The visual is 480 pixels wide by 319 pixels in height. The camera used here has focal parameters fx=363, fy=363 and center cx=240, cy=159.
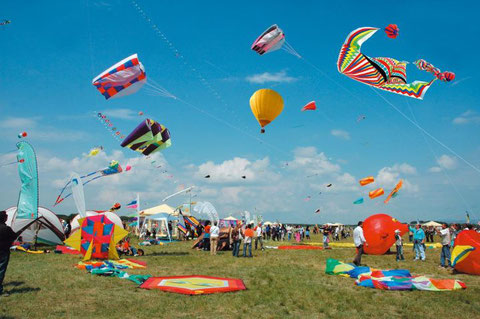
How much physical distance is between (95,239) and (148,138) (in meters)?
4.47

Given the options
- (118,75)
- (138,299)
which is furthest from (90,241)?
(138,299)

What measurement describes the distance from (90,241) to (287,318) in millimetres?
9554

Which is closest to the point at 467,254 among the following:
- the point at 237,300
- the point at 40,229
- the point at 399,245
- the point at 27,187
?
the point at 399,245

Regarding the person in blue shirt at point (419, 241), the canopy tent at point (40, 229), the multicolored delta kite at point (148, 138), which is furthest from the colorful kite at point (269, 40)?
the canopy tent at point (40, 229)

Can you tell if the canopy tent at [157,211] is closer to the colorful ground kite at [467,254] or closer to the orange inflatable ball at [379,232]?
the orange inflatable ball at [379,232]

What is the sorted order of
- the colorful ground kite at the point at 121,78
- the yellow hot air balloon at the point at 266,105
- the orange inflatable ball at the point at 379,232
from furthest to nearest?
the orange inflatable ball at the point at 379,232 → the yellow hot air balloon at the point at 266,105 → the colorful ground kite at the point at 121,78

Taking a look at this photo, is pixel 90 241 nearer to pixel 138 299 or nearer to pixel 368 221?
pixel 138 299

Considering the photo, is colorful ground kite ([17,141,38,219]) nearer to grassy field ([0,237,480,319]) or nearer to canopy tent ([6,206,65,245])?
canopy tent ([6,206,65,245])

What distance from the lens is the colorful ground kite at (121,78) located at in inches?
480

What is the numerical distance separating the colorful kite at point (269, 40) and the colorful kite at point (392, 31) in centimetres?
372

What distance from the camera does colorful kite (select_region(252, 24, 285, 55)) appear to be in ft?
43.2

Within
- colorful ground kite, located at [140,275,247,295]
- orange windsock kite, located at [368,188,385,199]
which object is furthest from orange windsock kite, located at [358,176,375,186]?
colorful ground kite, located at [140,275,247,295]

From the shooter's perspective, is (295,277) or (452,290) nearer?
(452,290)

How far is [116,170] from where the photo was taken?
2406 centimetres
